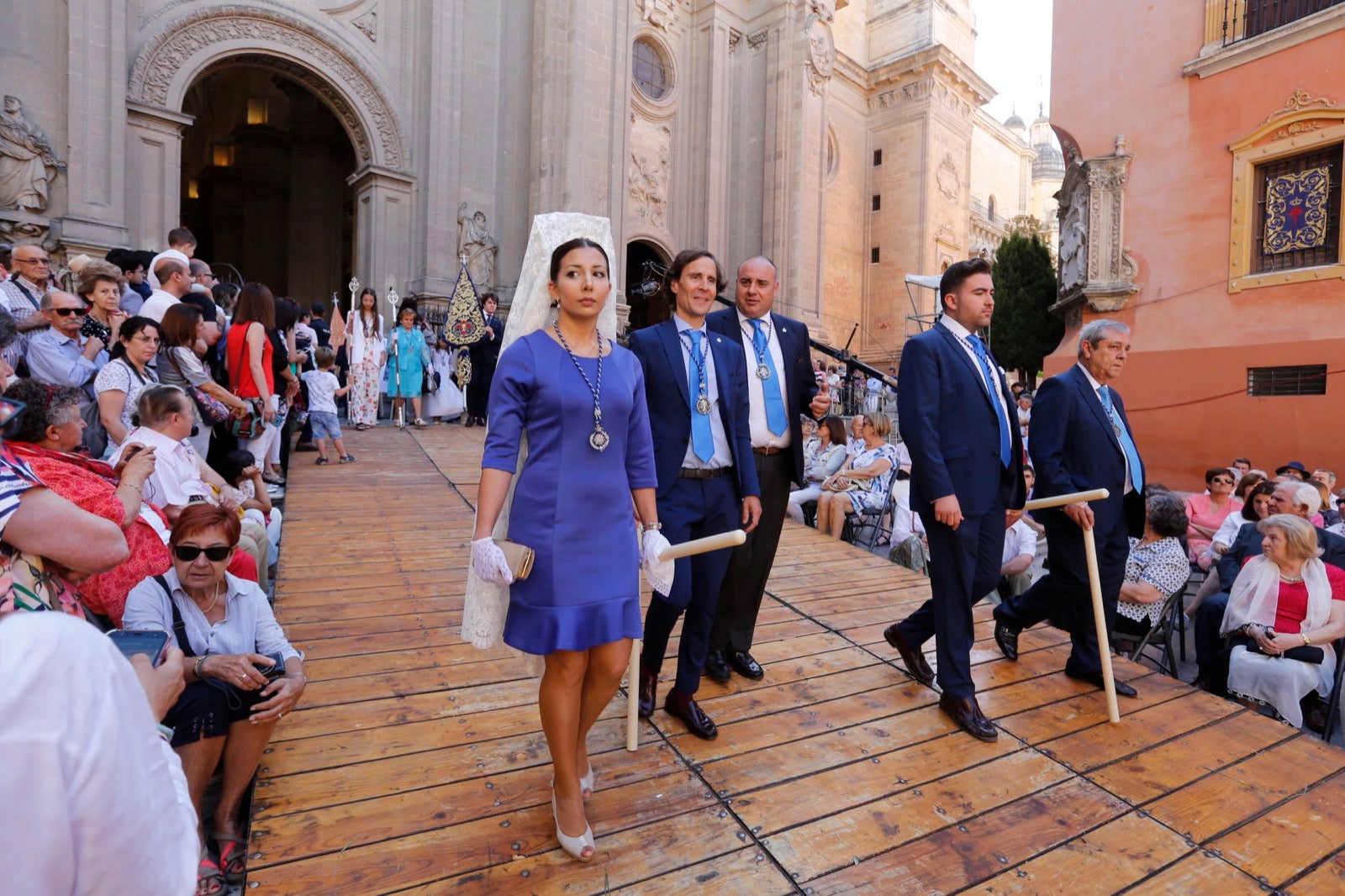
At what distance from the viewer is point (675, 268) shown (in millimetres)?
3428

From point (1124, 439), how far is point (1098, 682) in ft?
4.24

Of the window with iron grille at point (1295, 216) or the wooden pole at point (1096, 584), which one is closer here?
the wooden pole at point (1096, 584)

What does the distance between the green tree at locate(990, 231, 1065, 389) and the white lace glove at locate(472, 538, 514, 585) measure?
25.2m

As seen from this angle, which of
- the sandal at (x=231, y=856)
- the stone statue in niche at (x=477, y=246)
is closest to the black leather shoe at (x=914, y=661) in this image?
the sandal at (x=231, y=856)

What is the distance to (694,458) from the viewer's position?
3.23 meters

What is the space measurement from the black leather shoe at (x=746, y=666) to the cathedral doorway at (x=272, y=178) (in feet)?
62.4

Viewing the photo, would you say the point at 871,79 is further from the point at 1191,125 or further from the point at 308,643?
the point at 308,643

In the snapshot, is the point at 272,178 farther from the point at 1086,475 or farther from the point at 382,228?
the point at 1086,475

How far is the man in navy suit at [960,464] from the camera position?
3439mm

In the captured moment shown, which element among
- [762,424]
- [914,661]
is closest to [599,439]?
[762,424]

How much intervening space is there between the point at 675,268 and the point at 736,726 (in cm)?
206

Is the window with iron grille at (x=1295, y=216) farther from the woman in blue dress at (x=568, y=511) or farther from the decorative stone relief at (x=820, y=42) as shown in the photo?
the decorative stone relief at (x=820, y=42)

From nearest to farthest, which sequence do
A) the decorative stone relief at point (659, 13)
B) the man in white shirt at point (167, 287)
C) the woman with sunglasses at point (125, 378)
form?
1. the woman with sunglasses at point (125, 378)
2. the man in white shirt at point (167, 287)
3. the decorative stone relief at point (659, 13)

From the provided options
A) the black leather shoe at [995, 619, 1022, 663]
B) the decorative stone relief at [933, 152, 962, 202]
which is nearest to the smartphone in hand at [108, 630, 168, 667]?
the black leather shoe at [995, 619, 1022, 663]
